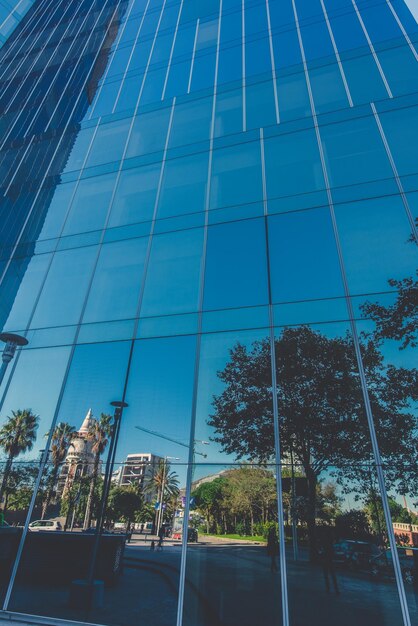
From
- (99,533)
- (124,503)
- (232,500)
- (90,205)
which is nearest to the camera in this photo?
(232,500)

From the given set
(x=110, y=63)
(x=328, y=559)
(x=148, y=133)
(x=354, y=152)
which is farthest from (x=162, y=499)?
(x=110, y=63)

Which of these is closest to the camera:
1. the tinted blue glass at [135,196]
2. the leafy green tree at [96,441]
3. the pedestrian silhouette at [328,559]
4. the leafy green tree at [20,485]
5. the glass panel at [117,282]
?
the pedestrian silhouette at [328,559]

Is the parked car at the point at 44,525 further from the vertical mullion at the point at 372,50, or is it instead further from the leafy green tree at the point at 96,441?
the vertical mullion at the point at 372,50

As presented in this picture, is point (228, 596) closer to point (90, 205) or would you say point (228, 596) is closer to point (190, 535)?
point (190, 535)

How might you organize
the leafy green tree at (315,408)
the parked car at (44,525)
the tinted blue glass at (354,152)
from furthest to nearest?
the tinted blue glass at (354,152) → the parked car at (44,525) → the leafy green tree at (315,408)

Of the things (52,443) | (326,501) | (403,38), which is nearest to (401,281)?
(326,501)

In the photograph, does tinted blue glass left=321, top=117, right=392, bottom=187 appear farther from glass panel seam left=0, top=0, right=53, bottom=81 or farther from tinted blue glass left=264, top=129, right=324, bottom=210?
glass panel seam left=0, top=0, right=53, bottom=81

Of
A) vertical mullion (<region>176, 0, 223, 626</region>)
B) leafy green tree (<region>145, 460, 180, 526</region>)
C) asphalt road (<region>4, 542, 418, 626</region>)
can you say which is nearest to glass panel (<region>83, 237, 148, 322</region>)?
vertical mullion (<region>176, 0, 223, 626</region>)

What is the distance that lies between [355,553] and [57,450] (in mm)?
7184

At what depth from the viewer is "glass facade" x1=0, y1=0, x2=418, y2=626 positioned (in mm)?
6770

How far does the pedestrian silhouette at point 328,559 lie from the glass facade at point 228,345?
0.05 metres

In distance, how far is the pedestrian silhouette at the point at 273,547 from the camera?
21.9 feet

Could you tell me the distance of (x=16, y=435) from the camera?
30.8 ft

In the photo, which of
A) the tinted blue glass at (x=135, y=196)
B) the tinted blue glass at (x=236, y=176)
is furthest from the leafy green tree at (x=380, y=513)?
the tinted blue glass at (x=135, y=196)
